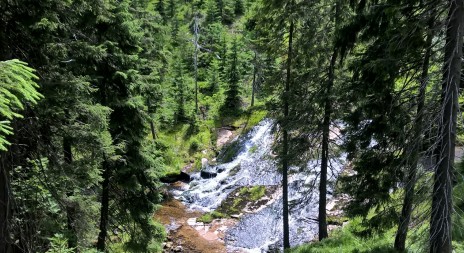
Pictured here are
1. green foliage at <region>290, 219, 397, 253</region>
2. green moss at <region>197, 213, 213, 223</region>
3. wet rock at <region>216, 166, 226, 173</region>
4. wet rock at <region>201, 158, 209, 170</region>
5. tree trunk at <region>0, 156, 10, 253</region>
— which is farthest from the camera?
wet rock at <region>201, 158, 209, 170</region>

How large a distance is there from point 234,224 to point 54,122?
15780mm

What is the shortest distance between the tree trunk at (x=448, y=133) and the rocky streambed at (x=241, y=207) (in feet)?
29.5

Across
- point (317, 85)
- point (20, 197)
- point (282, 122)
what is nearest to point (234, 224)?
point (282, 122)

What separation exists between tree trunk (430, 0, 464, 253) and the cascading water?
306 inches

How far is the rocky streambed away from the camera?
18984 millimetres

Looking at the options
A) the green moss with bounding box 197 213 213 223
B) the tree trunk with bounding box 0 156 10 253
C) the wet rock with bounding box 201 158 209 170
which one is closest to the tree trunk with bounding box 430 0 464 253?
the tree trunk with bounding box 0 156 10 253

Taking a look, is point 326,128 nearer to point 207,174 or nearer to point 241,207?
point 241,207

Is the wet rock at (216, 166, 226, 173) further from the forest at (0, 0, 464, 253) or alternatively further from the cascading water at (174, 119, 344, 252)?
the forest at (0, 0, 464, 253)

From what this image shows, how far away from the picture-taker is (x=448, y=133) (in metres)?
5.63

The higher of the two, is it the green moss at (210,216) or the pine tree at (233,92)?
the pine tree at (233,92)

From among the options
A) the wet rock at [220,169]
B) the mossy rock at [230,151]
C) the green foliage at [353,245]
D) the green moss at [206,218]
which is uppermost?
the mossy rock at [230,151]

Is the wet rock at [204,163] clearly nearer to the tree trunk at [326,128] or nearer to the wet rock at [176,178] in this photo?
the wet rock at [176,178]

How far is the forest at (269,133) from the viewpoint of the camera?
19.8 feet

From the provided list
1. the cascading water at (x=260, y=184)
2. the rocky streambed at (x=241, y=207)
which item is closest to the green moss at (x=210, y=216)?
the rocky streambed at (x=241, y=207)
